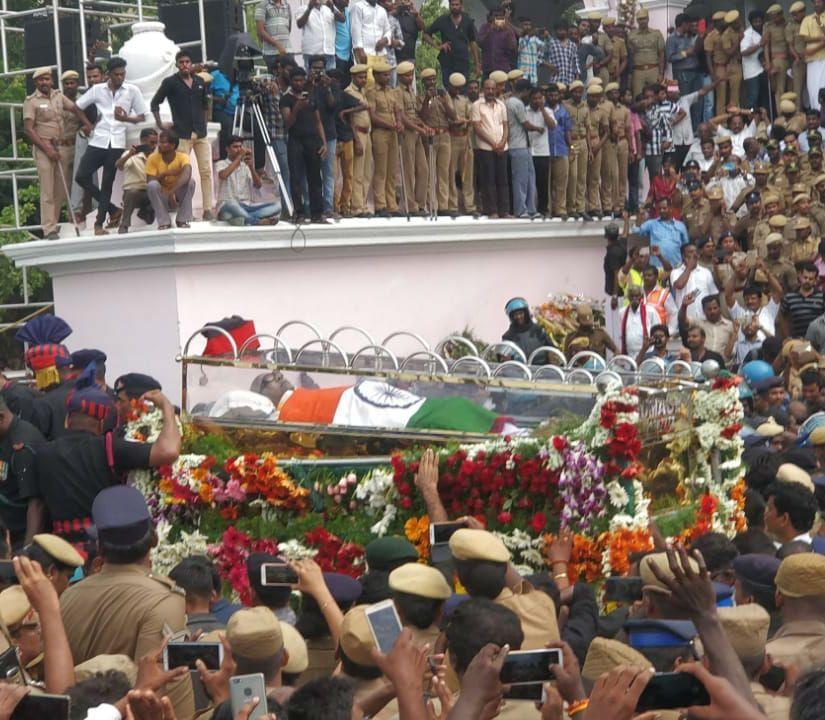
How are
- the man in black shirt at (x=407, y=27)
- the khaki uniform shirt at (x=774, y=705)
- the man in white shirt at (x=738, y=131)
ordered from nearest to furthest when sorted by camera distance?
the khaki uniform shirt at (x=774, y=705) → the man in black shirt at (x=407, y=27) → the man in white shirt at (x=738, y=131)

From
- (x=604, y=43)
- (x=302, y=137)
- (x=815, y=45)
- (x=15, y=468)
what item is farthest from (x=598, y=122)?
(x=15, y=468)

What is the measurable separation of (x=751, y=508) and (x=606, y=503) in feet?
2.74

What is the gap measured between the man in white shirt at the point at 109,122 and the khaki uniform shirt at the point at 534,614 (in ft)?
38.0

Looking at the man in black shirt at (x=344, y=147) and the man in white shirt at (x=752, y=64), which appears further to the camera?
the man in white shirt at (x=752, y=64)

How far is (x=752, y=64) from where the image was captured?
22.3 m

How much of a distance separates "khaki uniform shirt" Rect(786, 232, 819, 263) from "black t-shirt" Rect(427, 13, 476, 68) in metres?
5.09

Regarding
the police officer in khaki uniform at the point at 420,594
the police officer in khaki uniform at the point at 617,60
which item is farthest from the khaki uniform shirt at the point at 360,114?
the police officer in khaki uniform at the point at 420,594

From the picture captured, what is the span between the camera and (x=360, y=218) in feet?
61.3

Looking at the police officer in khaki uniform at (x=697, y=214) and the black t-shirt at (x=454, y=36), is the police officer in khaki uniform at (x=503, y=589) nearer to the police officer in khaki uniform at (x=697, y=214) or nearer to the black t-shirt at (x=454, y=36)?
the police officer in khaki uniform at (x=697, y=214)

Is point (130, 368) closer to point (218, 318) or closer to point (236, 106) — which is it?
point (218, 318)

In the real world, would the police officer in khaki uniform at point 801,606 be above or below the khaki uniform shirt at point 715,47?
below

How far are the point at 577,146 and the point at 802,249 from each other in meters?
3.52

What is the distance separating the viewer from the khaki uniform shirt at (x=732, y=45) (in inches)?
876

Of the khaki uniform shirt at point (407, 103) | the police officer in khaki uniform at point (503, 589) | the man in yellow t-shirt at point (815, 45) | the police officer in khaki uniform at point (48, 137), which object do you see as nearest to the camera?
the police officer in khaki uniform at point (503, 589)
